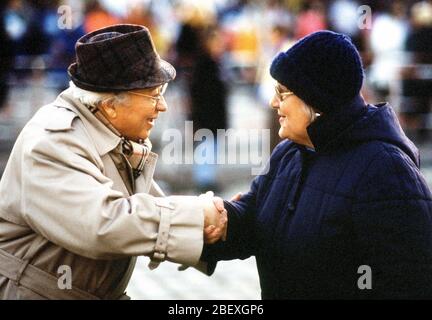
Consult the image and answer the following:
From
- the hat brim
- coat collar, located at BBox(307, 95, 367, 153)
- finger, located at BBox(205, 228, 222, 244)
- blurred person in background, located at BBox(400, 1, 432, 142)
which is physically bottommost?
blurred person in background, located at BBox(400, 1, 432, 142)

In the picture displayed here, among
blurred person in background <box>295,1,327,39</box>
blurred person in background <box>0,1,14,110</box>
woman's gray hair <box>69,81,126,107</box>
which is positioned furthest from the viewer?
blurred person in background <box>295,1,327,39</box>

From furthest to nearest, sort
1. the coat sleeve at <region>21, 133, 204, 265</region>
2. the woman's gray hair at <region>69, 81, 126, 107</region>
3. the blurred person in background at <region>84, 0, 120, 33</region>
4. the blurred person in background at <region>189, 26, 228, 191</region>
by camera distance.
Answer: the blurred person in background at <region>84, 0, 120, 33</region>
the blurred person in background at <region>189, 26, 228, 191</region>
the woman's gray hair at <region>69, 81, 126, 107</region>
the coat sleeve at <region>21, 133, 204, 265</region>

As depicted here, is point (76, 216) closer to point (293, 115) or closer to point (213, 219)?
point (213, 219)

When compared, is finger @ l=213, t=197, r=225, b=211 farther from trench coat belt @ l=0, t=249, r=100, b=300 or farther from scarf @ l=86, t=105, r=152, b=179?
trench coat belt @ l=0, t=249, r=100, b=300

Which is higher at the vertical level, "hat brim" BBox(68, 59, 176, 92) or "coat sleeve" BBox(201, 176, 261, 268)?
"hat brim" BBox(68, 59, 176, 92)

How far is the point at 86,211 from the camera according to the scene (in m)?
3.39

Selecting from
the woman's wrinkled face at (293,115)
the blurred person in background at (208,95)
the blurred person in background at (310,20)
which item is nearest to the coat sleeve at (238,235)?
the woman's wrinkled face at (293,115)

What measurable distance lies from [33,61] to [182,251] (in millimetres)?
10215

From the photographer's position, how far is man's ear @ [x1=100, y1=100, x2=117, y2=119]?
3.71m

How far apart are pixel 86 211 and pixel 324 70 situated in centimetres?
116

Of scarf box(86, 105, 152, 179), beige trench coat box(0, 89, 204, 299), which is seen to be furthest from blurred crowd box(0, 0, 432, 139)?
beige trench coat box(0, 89, 204, 299)

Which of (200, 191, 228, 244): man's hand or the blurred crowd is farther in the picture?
the blurred crowd

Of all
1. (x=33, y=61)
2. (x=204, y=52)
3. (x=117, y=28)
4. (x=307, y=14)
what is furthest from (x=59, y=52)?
(x=117, y=28)
